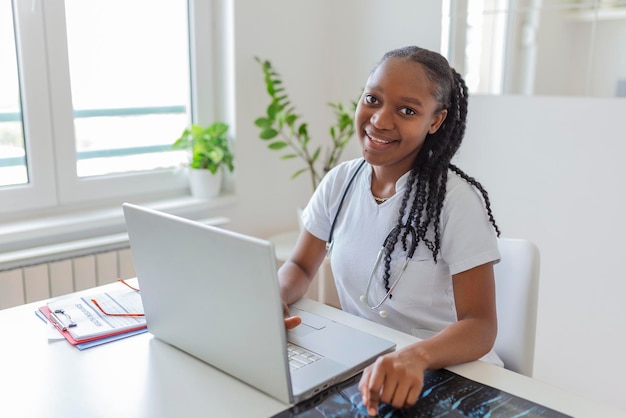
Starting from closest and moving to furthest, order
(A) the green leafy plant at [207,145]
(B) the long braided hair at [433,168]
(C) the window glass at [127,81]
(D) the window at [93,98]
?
(B) the long braided hair at [433,168] < (D) the window at [93,98] < (C) the window glass at [127,81] < (A) the green leafy plant at [207,145]

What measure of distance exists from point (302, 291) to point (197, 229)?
0.54 m

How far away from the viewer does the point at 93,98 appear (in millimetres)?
2342

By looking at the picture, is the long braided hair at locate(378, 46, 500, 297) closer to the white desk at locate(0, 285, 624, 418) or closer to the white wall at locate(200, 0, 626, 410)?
the white desk at locate(0, 285, 624, 418)

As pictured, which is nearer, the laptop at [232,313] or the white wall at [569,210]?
the laptop at [232,313]

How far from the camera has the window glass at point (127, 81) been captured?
2.30m

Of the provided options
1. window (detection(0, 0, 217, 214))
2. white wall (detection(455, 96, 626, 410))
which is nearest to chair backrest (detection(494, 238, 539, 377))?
white wall (detection(455, 96, 626, 410))

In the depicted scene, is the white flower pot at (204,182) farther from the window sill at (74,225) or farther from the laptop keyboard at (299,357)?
the laptop keyboard at (299,357)

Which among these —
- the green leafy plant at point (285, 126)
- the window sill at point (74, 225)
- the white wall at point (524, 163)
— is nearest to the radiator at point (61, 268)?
the window sill at point (74, 225)

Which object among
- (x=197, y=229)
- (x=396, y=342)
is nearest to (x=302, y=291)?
(x=396, y=342)

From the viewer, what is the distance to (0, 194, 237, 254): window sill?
2101 mm

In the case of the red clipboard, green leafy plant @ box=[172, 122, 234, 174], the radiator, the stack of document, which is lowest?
the radiator

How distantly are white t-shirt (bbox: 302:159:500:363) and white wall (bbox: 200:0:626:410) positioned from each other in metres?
0.97

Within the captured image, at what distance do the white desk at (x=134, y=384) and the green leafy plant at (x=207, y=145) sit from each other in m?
1.39

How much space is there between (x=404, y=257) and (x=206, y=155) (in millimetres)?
1406
